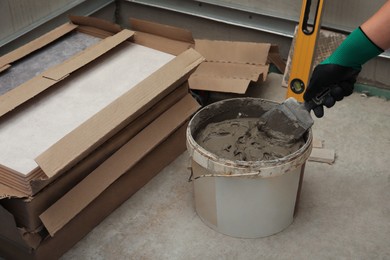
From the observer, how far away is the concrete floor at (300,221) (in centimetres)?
205

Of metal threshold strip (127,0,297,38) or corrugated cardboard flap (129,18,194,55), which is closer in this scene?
corrugated cardboard flap (129,18,194,55)

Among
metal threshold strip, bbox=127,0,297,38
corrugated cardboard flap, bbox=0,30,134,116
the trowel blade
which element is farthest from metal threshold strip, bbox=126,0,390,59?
the trowel blade

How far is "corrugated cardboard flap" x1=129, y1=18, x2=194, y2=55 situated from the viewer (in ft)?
8.02

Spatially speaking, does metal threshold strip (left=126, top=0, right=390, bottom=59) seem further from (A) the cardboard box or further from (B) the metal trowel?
(B) the metal trowel

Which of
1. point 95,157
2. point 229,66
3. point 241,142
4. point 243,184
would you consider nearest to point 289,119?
point 241,142

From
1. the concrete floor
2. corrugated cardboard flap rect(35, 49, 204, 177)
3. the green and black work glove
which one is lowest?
the concrete floor

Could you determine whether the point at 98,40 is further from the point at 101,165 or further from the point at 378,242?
the point at 378,242

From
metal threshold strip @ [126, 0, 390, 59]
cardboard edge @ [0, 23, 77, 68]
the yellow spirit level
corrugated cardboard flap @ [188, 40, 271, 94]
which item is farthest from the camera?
metal threshold strip @ [126, 0, 390, 59]

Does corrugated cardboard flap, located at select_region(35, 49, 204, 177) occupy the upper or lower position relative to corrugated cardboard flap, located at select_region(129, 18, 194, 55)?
lower

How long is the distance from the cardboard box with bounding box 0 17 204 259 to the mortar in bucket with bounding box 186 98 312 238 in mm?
230

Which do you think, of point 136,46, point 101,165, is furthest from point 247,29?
point 101,165

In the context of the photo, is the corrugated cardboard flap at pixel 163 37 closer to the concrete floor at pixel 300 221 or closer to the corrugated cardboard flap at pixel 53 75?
the corrugated cardboard flap at pixel 53 75

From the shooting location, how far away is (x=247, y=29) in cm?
300

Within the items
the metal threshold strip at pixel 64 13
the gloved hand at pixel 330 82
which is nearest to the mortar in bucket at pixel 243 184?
the gloved hand at pixel 330 82
